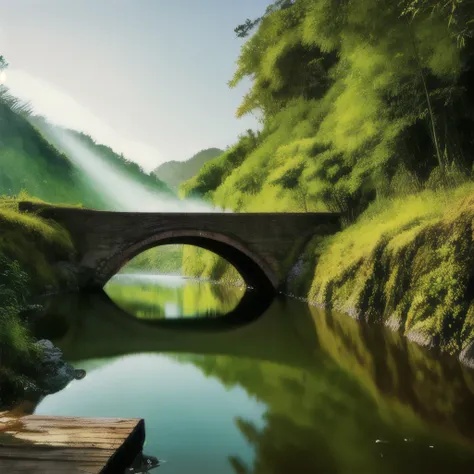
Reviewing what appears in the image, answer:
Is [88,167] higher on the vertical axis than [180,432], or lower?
higher

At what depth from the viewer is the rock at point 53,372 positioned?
26.3 ft

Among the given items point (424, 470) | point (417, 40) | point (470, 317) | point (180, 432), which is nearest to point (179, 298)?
point (417, 40)

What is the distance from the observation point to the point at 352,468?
17.6ft

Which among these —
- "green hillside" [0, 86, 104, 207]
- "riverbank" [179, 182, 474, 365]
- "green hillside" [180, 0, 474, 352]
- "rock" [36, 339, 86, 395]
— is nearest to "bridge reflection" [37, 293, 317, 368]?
"rock" [36, 339, 86, 395]

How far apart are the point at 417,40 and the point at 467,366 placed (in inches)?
334

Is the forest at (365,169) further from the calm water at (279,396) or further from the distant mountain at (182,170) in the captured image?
the distant mountain at (182,170)

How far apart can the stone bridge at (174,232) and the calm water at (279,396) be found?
7.55m

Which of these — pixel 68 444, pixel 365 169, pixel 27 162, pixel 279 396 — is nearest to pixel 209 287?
pixel 365 169

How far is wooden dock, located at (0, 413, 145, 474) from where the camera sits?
170 inches

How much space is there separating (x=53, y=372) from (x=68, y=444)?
415 centimetres

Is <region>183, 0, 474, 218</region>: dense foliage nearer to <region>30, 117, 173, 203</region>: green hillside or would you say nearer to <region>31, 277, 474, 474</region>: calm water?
<region>31, 277, 474, 474</region>: calm water

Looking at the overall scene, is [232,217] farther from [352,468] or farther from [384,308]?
[352,468]

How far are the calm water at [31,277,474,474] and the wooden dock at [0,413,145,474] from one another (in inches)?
22.9

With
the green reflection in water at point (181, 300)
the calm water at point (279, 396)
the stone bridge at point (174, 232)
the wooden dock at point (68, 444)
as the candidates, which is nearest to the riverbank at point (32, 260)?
the stone bridge at point (174, 232)
